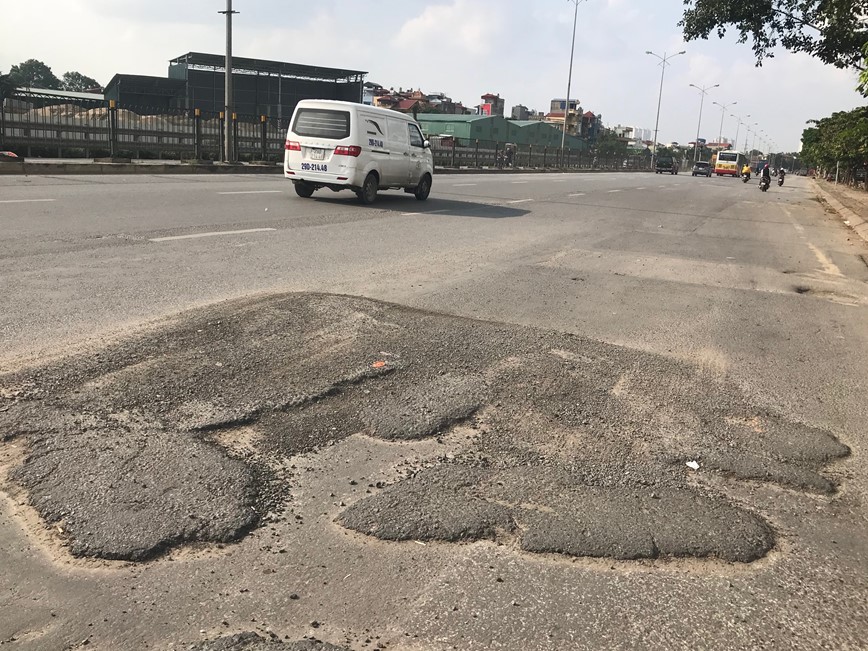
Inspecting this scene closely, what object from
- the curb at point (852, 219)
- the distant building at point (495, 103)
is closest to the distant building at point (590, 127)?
the distant building at point (495, 103)

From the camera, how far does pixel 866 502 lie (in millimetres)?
3393

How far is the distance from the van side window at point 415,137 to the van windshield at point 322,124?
2254 mm

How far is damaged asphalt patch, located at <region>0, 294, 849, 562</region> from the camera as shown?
2896 mm

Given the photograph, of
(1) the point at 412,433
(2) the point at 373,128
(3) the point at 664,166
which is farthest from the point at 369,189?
(3) the point at 664,166

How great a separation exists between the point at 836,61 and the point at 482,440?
2000 cm

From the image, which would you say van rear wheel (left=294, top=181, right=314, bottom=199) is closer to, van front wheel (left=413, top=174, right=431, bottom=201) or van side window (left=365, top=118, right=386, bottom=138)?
van side window (left=365, top=118, right=386, bottom=138)

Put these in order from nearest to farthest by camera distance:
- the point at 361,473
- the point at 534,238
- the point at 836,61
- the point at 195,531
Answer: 1. the point at 195,531
2. the point at 361,473
3. the point at 534,238
4. the point at 836,61

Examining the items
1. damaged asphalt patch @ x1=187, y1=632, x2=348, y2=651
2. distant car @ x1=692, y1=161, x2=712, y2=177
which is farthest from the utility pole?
distant car @ x1=692, y1=161, x2=712, y2=177

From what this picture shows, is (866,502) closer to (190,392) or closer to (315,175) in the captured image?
(190,392)

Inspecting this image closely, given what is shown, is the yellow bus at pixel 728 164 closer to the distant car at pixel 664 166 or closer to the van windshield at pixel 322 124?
the distant car at pixel 664 166

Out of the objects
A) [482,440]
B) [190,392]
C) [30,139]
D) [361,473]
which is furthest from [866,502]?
[30,139]

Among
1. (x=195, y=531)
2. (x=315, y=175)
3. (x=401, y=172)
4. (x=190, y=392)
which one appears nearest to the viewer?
(x=195, y=531)

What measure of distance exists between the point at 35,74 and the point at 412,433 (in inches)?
5315

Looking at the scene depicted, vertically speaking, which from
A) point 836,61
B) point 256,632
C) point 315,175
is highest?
point 836,61
